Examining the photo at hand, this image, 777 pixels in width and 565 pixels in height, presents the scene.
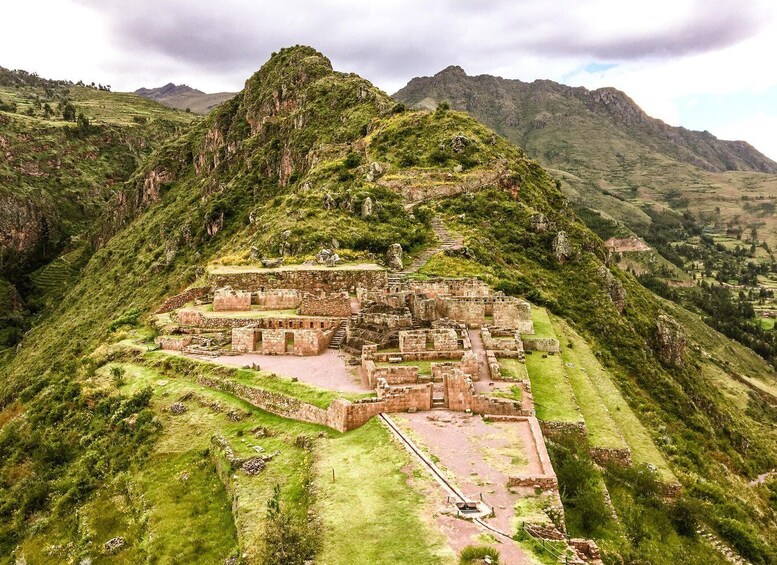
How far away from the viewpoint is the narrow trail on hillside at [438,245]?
3964cm

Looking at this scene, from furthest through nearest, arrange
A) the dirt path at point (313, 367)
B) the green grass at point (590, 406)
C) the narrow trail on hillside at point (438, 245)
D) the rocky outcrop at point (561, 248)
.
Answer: the rocky outcrop at point (561, 248) < the narrow trail on hillside at point (438, 245) < the dirt path at point (313, 367) < the green grass at point (590, 406)

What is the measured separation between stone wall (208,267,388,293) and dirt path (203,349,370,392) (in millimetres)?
9401

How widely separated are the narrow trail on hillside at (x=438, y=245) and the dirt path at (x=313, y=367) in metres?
15.7

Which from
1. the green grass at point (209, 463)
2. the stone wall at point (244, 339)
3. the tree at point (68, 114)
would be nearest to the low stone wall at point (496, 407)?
the green grass at point (209, 463)

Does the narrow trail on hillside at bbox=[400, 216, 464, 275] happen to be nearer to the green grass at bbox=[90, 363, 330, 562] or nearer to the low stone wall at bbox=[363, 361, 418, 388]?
the low stone wall at bbox=[363, 361, 418, 388]

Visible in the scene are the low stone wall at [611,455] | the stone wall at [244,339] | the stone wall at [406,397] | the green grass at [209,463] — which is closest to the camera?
the green grass at [209,463]

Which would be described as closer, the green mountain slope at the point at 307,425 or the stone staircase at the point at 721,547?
the green mountain slope at the point at 307,425

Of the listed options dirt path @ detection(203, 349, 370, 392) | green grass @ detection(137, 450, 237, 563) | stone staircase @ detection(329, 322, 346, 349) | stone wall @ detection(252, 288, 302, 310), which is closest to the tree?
stone wall @ detection(252, 288, 302, 310)

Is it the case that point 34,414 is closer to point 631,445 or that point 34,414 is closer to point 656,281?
point 631,445

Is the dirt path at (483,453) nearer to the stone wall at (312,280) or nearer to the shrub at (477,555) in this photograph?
the shrub at (477,555)

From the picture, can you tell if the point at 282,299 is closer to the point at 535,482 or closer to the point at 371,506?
the point at 371,506

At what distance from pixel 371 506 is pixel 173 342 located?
1665cm

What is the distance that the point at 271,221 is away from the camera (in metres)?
49.4

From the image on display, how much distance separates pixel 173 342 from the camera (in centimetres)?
2500
